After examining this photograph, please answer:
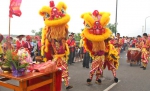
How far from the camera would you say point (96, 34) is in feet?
20.1

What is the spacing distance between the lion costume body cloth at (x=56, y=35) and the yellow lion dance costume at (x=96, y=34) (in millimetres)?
656

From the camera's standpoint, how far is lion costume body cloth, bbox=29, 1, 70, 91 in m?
5.91

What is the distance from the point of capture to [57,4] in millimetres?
6227

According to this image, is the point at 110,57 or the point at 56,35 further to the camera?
the point at 110,57

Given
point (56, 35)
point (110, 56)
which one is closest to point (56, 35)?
point (56, 35)

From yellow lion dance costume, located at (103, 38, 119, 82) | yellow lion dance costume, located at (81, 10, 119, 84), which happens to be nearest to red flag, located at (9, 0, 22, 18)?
yellow lion dance costume, located at (81, 10, 119, 84)

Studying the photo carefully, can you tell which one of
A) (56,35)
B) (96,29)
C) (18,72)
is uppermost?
(96,29)

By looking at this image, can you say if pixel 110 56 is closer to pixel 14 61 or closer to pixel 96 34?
pixel 96 34

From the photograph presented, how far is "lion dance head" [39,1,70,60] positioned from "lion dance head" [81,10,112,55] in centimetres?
64

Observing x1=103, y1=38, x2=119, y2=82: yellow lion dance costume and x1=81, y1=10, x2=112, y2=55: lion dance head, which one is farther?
x1=103, y1=38, x2=119, y2=82: yellow lion dance costume

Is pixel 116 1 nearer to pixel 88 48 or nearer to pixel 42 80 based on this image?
pixel 88 48

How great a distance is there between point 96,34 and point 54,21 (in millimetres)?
1272

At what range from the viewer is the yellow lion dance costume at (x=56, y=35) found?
233 inches

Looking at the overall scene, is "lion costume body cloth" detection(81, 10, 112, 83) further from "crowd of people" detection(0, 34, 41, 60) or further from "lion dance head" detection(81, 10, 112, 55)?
"crowd of people" detection(0, 34, 41, 60)
